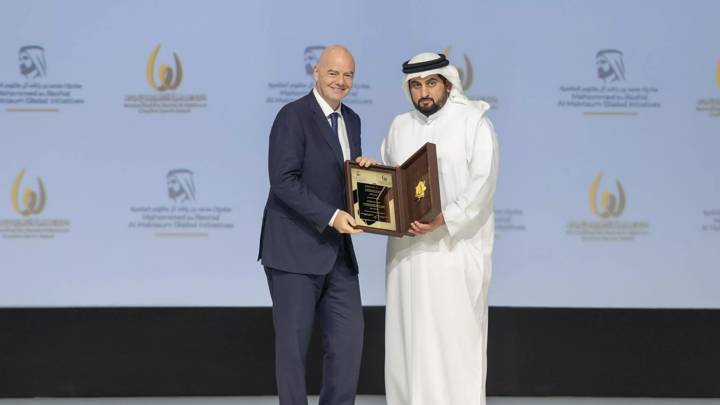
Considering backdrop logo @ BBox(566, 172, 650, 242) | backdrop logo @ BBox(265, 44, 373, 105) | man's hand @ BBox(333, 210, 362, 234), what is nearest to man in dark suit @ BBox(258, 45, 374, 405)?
man's hand @ BBox(333, 210, 362, 234)

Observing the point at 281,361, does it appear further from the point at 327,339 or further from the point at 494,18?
the point at 494,18

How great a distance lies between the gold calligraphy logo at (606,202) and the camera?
4.84 metres

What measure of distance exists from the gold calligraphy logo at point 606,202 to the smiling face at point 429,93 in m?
1.55

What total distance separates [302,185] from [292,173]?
0.21ft

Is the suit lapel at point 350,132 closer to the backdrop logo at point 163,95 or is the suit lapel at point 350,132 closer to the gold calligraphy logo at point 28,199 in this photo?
the backdrop logo at point 163,95

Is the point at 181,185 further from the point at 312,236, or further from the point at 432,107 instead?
the point at 432,107

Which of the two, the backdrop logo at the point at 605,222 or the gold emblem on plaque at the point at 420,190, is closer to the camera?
the gold emblem on plaque at the point at 420,190

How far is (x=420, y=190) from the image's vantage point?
3.37 metres

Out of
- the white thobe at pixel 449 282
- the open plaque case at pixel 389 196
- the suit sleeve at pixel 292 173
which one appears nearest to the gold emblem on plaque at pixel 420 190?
the open plaque case at pixel 389 196

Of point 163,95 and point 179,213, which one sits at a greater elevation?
point 163,95

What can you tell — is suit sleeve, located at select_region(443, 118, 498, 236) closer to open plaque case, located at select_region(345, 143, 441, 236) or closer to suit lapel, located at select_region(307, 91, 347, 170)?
open plaque case, located at select_region(345, 143, 441, 236)

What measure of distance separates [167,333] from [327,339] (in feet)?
→ 4.91

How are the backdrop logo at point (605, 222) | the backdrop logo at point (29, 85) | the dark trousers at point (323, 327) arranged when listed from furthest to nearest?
the backdrop logo at point (605, 222) → the backdrop logo at point (29, 85) → the dark trousers at point (323, 327)

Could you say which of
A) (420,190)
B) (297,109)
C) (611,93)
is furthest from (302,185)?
(611,93)
